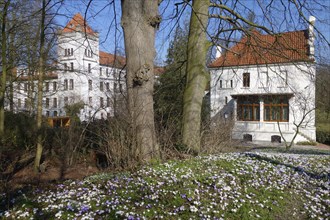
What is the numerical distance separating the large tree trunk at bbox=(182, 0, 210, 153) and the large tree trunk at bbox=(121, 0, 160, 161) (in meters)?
2.07

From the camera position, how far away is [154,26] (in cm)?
678

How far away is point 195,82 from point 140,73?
314 centimetres

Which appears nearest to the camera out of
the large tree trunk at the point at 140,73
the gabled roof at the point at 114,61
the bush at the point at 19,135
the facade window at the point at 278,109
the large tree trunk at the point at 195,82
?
the large tree trunk at the point at 140,73

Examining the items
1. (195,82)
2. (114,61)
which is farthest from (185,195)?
(114,61)

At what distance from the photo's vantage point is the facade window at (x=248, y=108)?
3123 cm

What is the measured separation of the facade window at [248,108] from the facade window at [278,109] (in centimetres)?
101

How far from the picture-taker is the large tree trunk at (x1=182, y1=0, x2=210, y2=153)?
866 cm

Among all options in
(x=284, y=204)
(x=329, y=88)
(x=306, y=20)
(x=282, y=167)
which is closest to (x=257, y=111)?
(x=329, y=88)

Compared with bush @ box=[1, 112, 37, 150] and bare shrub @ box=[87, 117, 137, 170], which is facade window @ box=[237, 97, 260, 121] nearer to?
bush @ box=[1, 112, 37, 150]

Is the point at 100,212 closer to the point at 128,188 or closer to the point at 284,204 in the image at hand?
the point at 128,188

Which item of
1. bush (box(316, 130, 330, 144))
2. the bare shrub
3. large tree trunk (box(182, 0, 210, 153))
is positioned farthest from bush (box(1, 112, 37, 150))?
bush (box(316, 130, 330, 144))

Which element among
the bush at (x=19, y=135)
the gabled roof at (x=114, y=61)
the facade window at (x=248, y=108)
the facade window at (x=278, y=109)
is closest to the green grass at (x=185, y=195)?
the gabled roof at (x=114, y=61)

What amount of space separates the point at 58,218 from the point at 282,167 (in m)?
4.72

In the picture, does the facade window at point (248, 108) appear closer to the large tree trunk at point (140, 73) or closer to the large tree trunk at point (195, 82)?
the large tree trunk at point (195, 82)
